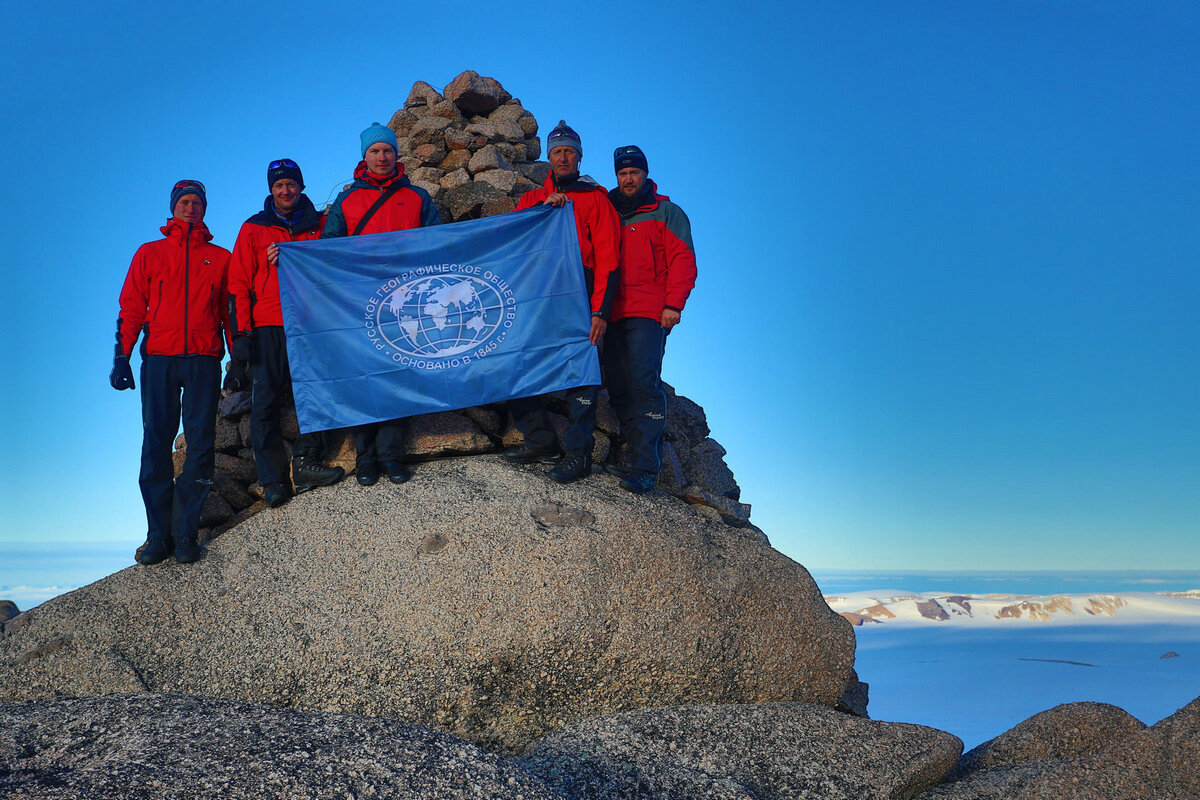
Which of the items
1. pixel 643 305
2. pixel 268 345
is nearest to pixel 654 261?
pixel 643 305

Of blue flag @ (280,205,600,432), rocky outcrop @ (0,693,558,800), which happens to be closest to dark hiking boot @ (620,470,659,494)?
blue flag @ (280,205,600,432)

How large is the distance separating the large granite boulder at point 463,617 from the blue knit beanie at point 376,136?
10.3 feet

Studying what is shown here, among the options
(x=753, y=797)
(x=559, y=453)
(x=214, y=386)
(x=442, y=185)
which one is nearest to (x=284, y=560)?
(x=214, y=386)

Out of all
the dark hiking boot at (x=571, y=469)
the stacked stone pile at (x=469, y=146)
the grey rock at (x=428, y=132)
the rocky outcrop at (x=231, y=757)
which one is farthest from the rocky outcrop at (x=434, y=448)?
the grey rock at (x=428, y=132)

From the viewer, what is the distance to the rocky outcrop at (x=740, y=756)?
5.68m

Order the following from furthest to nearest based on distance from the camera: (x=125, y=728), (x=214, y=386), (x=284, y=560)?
(x=214, y=386)
(x=284, y=560)
(x=125, y=728)

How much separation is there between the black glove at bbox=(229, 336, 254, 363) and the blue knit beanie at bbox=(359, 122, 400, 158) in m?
2.04

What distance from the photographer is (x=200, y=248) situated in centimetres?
862

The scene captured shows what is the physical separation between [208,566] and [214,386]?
161 centimetres

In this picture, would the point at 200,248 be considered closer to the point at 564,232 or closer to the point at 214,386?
the point at 214,386

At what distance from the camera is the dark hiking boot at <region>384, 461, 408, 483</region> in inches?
326

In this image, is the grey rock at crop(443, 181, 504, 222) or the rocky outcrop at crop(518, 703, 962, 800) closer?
the rocky outcrop at crop(518, 703, 962, 800)

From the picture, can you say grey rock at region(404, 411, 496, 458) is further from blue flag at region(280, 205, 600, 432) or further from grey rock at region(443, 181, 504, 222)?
grey rock at region(443, 181, 504, 222)

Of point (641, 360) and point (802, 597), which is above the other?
point (641, 360)
